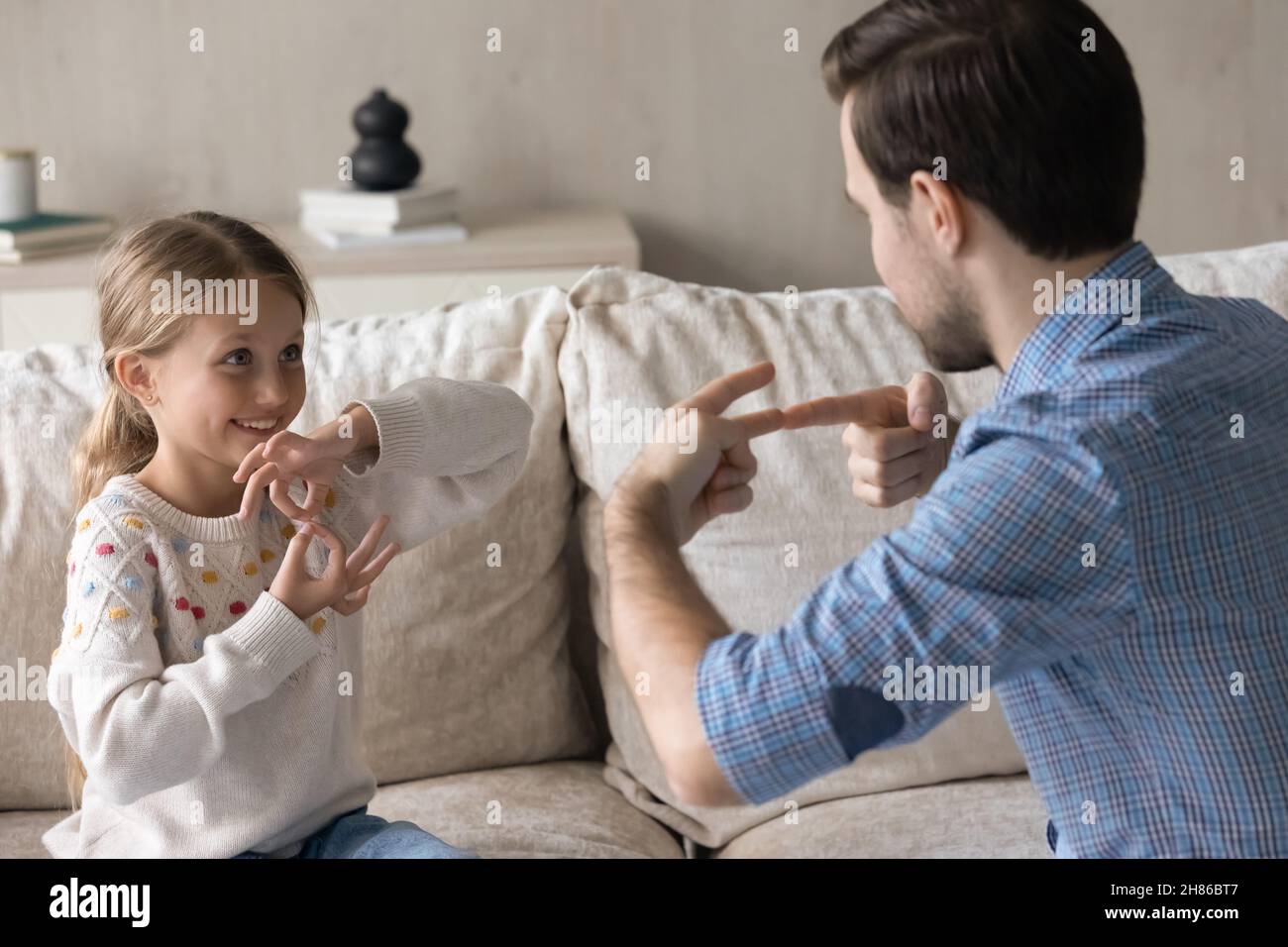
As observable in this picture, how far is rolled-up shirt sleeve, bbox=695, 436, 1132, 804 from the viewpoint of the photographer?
820mm

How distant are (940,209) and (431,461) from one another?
60 cm

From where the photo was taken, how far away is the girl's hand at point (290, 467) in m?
1.22

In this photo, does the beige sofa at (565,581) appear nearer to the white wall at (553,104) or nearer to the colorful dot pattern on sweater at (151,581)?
the colorful dot pattern on sweater at (151,581)

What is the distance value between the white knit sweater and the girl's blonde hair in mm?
116

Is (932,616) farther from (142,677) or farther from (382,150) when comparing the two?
(382,150)

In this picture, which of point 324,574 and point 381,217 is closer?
point 324,574

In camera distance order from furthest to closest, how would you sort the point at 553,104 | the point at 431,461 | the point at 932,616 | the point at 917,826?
the point at 553,104 < the point at 917,826 < the point at 431,461 < the point at 932,616

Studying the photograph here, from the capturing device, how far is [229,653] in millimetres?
1189

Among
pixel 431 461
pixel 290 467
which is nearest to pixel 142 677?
pixel 290 467

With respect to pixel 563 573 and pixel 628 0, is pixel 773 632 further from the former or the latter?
pixel 628 0

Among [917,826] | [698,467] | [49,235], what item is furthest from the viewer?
[49,235]

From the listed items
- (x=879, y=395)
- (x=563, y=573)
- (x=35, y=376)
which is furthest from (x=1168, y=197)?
(x=35, y=376)

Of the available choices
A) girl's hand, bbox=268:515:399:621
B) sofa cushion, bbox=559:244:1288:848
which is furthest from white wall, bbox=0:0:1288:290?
girl's hand, bbox=268:515:399:621

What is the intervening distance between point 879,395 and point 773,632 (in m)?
0.40
